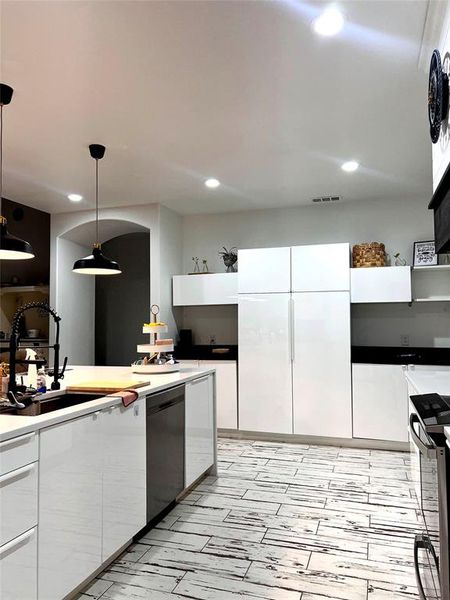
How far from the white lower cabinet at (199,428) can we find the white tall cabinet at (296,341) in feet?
4.34

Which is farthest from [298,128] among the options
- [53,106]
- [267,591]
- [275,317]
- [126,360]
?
[126,360]

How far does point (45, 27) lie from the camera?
210 cm

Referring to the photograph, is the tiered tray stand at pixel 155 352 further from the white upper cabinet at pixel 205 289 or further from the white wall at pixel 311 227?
the white wall at pixel 311 227

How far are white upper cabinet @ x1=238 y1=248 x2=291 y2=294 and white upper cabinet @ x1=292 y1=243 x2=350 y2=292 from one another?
0.34 ft

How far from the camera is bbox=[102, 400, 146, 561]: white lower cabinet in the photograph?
7.11ft

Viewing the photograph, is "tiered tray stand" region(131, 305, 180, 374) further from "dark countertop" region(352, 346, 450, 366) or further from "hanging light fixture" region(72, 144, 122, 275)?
"dark countertop" region(352, 346, 450, 366)

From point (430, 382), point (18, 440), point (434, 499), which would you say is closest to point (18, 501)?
point (18, 440)

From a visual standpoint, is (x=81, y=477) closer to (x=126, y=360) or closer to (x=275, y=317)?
(x=275, y=317)

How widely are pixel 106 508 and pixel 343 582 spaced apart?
127 cm

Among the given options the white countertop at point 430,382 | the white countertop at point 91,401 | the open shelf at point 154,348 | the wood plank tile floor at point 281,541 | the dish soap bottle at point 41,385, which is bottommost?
the wood plank tile floor at point 281,541

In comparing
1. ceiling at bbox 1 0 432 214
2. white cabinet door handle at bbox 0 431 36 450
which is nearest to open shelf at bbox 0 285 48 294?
ceiling at bbox 1 0 432 214

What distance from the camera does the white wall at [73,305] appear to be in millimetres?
5629

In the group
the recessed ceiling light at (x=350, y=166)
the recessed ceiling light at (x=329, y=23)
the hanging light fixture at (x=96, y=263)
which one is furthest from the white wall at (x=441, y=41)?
the hanging light fixture at (x=96, y=263)

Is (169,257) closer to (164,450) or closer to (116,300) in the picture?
(116,300)
